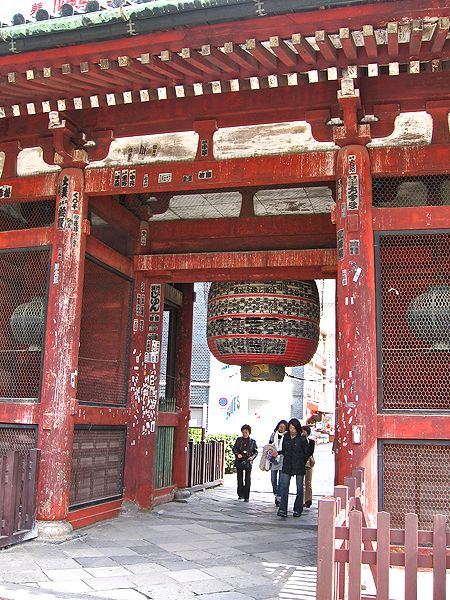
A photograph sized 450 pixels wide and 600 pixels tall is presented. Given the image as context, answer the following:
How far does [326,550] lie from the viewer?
3.58m

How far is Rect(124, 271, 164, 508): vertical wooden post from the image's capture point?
9.39 m

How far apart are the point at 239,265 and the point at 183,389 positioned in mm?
3645

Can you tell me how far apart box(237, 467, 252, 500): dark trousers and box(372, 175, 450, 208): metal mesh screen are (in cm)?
632

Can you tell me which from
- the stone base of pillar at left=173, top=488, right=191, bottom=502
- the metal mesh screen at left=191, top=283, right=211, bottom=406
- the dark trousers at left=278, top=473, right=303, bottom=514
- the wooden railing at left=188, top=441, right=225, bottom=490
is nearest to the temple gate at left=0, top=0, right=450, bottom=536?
the stone base of pillar at left=173, top=488, right=191, bottom=502

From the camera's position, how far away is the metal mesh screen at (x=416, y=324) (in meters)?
7.05

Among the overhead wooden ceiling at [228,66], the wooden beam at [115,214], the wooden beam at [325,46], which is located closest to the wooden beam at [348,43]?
the overhead wooden ceiling at [228,66]

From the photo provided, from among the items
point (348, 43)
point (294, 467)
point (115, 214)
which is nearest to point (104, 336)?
point (115, 214)

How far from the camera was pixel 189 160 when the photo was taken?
7805mm

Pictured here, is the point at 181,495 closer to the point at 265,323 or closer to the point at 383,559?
the point at 265,323

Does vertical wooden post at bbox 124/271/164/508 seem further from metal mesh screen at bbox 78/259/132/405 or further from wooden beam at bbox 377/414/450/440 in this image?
wooden beam at bbox 377/414/450/440

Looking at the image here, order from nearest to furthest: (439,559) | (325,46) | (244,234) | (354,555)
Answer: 1. (439,559)
2. (354,555)
3. (325,46)
4. (244,234)

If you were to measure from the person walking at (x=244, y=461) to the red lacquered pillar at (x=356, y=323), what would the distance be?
5.65 metres

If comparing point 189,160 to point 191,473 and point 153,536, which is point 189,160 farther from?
point 191,473

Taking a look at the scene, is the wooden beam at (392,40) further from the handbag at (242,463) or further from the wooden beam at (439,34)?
the handbag at (242,463)
